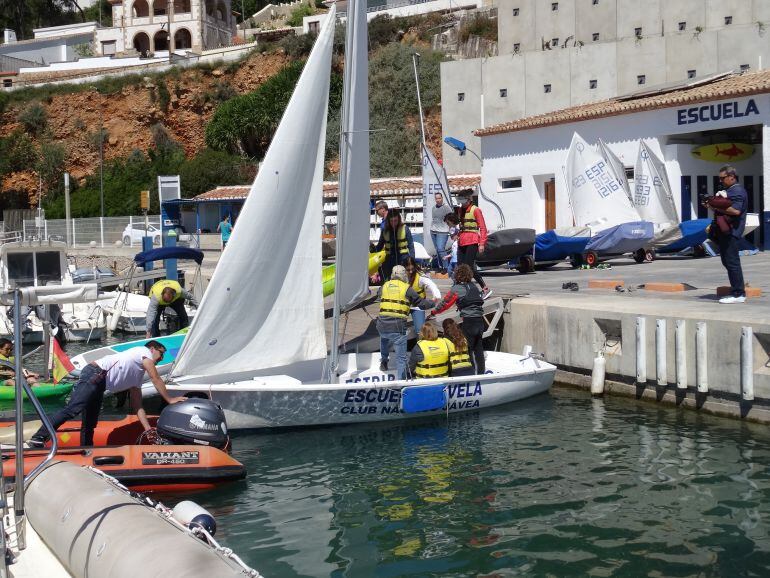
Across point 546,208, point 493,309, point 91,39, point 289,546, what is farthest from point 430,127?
point 289,546

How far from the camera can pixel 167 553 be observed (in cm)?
636

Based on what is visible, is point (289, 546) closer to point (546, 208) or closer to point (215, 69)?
point (546, 208)

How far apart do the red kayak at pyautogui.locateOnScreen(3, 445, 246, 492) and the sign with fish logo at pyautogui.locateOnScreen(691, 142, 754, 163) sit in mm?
23695

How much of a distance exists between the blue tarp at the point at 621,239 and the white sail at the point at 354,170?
12586mm

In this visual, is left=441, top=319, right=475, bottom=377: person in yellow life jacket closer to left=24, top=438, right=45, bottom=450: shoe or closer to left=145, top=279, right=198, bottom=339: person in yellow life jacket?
left=24, top=438, right=45, bottom=450: shoe

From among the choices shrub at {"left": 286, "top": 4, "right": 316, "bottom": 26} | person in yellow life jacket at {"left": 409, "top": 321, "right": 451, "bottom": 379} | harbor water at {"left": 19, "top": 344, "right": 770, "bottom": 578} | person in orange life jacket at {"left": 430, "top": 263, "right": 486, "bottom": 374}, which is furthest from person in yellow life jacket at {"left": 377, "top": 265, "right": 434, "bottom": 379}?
shrub at {"left": 286, "top": 4, "right": 316, "bottom": 26}

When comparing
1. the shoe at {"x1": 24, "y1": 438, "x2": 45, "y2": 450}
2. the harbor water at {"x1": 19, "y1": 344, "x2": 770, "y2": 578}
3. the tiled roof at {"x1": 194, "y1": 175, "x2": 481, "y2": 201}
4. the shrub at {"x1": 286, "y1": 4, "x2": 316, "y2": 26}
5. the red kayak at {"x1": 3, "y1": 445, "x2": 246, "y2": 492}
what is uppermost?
the shrub at {"x1": 286, "y1": 4, "x2": 316, "y2": 26}

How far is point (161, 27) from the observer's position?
289ft

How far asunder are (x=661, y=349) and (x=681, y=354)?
15.4 inches

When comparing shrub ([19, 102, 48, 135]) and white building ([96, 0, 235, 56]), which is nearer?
shrub ([19, 102, 48, 135])

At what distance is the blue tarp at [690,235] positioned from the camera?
26.3 m

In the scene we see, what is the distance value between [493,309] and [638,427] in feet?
15.1

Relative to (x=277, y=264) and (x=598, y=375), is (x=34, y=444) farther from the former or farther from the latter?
(x=598, y=375)

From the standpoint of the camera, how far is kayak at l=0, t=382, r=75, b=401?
632 inches
